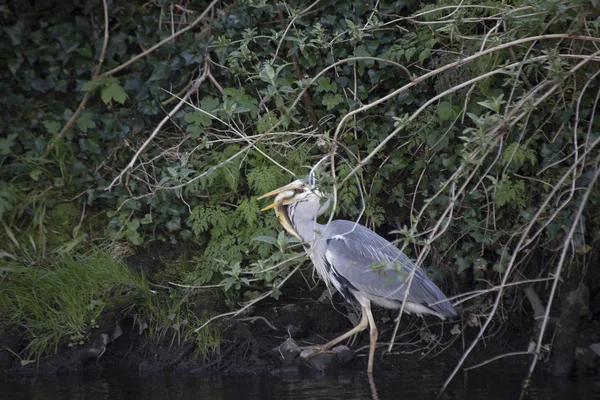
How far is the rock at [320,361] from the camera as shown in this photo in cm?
540

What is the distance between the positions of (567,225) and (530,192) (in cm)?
57

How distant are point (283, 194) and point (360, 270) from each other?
770 millimetres

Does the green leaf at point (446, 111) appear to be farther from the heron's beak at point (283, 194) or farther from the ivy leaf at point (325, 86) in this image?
the heron's beak at point (283, 194)

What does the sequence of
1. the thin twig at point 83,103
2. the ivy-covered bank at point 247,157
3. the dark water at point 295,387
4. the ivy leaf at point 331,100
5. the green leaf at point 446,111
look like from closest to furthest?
the dark water at point 295,387, the ivy-covered bank at point 247,157, the green leaf at point 446,111, the ivy leaf at point 331,100, the thin twig at point 83,103

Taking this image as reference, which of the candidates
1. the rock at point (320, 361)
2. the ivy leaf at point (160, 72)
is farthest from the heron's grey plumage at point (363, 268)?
the ivy leaf at point (160, 72)

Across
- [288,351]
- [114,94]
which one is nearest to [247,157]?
[114,94]

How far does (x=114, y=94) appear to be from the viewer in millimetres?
6324

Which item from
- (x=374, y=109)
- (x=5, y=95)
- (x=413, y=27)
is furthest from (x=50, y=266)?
(x=413, y=27)

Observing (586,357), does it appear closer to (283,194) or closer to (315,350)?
(315,350)

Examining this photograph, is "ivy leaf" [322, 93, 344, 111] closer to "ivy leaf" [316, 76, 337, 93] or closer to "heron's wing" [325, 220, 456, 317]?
"ivy leaf" [316, 76, 337, 93]

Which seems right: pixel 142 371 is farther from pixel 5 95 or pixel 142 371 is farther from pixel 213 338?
Answer: pixel 5 95

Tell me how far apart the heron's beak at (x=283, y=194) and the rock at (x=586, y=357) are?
2.16 metres

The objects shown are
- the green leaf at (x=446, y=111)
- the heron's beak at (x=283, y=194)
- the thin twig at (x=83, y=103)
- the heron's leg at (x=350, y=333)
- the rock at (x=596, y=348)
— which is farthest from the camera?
the thin twig at (x=83, y=103)

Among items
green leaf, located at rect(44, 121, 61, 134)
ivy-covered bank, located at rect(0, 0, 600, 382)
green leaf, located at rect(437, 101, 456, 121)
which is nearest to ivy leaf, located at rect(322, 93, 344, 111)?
ivy-covered bank, located at rect(0, 0, 600, 382)
